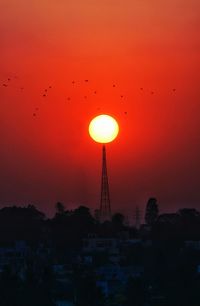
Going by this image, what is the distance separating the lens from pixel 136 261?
51188mm

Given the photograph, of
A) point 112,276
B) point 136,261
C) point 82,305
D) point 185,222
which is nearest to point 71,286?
point 82,305

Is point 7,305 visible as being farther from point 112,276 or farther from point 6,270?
point 112,276

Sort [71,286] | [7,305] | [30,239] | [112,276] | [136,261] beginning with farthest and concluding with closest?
1. [30,239]
2. [136,261]
3. [112,276]
4. [71,286]
5. [7,305]

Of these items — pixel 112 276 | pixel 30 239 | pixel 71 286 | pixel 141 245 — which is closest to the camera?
pixel 71 286

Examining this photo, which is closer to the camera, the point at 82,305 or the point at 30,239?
the point at 82,305

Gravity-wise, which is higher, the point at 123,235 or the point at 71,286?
the point at 123,235

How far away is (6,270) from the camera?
4188cm

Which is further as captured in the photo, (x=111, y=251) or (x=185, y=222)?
(x=185, y=222)

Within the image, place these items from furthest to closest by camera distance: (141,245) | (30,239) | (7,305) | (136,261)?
(30,239)
(141,245)
(136,261)
(7,305)

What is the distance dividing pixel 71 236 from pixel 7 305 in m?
21.6

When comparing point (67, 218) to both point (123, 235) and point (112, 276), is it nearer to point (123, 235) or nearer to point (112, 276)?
point (123, 235)

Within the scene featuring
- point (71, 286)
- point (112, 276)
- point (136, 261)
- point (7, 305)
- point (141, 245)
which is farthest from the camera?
point (141, 245)

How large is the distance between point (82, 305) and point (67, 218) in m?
22.9

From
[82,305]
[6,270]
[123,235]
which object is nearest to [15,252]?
[123,235]
